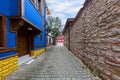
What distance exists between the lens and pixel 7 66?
4977 millimetres

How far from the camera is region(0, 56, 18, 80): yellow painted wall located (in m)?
4.55

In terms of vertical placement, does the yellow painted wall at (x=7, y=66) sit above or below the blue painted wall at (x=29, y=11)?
below

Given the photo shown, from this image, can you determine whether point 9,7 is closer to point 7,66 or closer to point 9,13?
point 9,13

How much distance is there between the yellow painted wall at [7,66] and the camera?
4.55 m

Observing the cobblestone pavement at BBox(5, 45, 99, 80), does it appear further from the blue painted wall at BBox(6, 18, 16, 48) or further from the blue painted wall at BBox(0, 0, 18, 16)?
the blue painted wall at BBox(0, 0, 18, 16)

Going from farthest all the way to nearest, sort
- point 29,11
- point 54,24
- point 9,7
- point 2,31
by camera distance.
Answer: point 54,24 → point 29,11 → point 9,7 → point 2,31

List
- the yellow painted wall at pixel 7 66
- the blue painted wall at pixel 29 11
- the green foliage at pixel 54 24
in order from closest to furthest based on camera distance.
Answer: the yellow painted wall at pixel 7 66, the blue painted wall at pixel 29 11, the green foliage at pixel 54 24

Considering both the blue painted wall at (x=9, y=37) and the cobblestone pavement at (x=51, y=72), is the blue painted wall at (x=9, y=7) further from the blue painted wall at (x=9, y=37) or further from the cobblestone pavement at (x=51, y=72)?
the cobblestone pavement at (x=51, y=72)

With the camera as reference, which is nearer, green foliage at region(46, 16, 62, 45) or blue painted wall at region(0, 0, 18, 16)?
blue painted wall at region(0, 0, 18, 16)

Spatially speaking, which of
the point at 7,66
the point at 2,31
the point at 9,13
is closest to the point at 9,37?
the point at 2,31

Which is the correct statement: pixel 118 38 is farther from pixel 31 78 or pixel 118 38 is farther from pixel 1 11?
pixel 1 11

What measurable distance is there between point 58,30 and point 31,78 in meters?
28.4

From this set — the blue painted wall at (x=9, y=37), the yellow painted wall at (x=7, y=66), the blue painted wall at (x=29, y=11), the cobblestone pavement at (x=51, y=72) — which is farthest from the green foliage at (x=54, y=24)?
the yellow painted wall at (x=7, y=66)

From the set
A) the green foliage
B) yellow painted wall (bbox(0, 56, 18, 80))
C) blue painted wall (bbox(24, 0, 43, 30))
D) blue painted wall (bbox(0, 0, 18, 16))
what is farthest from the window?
the green foliage
